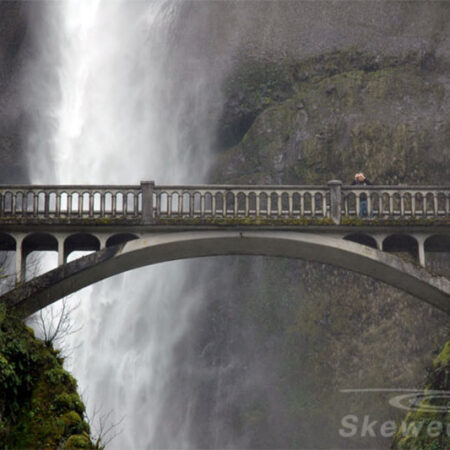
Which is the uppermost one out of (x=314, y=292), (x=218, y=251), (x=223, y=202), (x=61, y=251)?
(x=314, y=292)

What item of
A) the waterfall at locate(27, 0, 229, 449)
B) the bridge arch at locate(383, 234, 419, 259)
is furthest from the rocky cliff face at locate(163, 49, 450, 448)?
the bridge arch at locate(383, 234, 419, 259)

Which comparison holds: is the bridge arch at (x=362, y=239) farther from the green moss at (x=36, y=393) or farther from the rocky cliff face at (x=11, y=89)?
the rocky cliff face at (x=11, y=89)

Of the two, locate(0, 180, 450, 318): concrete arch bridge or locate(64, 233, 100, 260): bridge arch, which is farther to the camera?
locate(64, 233, 100, 260): bridge arch

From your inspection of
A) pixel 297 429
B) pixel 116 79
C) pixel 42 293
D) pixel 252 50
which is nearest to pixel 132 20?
pixel 116 79

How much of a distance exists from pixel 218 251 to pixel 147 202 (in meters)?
2.85

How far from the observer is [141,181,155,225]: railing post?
27.6 m

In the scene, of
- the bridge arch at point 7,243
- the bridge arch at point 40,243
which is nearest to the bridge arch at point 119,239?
the bridge arch at point 40,243

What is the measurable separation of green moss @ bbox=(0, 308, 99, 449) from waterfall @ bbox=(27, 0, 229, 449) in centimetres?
1692

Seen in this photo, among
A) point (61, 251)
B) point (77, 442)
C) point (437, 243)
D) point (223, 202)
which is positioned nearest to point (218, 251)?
point (223, 202)

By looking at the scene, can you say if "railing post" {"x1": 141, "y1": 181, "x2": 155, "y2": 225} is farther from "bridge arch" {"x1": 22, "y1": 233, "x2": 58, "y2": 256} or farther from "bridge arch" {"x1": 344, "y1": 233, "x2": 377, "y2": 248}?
"bridge arch" {"x1": 344, "y1": 233, "x2": 377, "y2": 248}

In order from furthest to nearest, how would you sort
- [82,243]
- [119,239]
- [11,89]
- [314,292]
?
1. [11,89]
2. [314,292]
3. [82,243]
4. [119,239]

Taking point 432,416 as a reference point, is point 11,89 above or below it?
above

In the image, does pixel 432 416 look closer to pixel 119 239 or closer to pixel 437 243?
pixel 437 243

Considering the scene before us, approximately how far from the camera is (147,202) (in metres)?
27.9
